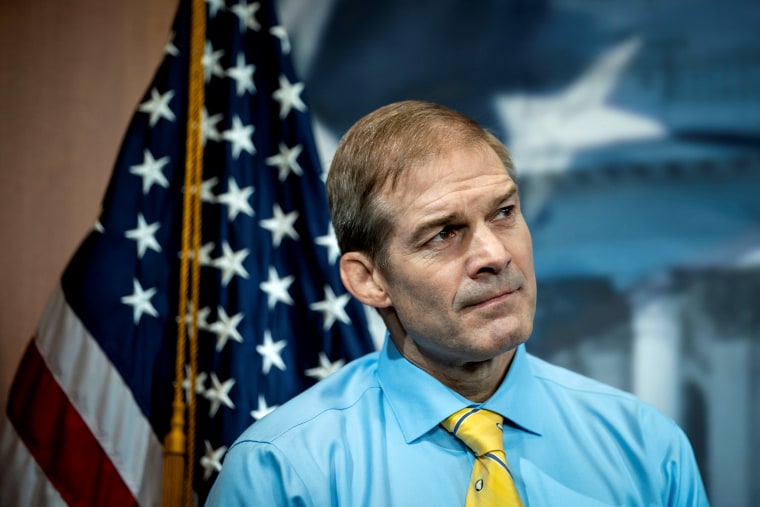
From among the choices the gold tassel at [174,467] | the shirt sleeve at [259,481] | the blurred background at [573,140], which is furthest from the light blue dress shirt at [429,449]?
the blurred background at [573,140]

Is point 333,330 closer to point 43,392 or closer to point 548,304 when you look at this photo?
point 548,304

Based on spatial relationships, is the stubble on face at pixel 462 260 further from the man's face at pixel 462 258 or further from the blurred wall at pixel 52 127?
the blurred wall at pixel 52 127

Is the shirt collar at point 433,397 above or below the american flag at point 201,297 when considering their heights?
below

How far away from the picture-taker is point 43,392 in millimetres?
2408

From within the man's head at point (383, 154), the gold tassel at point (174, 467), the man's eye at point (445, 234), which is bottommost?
the gold tassel at point (174, 467)

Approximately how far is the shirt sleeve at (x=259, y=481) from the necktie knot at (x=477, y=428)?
1.08 feet

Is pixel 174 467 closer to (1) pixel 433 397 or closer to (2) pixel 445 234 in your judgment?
A: (1) pixel 433 397

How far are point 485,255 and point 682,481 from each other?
2.26 feet

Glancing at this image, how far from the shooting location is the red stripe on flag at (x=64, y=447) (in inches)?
93.2

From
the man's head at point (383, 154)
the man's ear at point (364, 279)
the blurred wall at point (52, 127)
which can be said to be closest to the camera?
the man's head at point (383, 154)

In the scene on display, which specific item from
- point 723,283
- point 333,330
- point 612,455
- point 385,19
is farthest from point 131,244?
point 723,283

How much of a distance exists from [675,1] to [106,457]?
2.22m

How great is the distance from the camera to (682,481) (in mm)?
1801

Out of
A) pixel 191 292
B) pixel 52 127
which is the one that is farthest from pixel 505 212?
pixel 52 127
